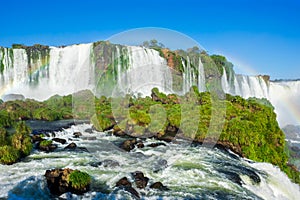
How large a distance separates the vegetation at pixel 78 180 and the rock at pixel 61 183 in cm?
2

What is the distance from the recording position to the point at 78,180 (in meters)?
7.92

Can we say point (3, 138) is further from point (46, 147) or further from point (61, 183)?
point (61, 183)

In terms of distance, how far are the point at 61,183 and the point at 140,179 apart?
80.6 inches

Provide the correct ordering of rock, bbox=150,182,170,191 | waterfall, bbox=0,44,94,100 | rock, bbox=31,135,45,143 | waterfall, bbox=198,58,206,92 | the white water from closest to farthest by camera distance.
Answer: rock, bbox=150,182,170,191 < rock, bbox=31,135,45,143 < waterfall, bbox=198,58,206,92 < waterfall, bbox=0,44,94,100 < the white water

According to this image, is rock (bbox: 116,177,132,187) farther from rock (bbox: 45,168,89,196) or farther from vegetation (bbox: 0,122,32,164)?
vegetation (bbox: 0,122,32,164)

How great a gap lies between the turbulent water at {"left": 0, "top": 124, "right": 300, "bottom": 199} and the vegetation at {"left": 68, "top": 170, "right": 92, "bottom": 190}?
246mm

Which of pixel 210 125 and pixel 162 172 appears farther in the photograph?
pixel 210 125

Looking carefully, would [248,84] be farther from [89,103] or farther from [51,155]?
[51,155]

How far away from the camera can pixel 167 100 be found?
795 inches

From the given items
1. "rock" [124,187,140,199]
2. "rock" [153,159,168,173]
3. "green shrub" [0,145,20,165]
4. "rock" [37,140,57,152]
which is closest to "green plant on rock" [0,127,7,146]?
"green shrub" [0,145,20,165]

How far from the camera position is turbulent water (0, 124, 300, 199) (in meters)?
7.92

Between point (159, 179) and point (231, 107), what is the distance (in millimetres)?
9176

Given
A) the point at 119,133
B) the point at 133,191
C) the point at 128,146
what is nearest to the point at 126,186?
the point at 133,191

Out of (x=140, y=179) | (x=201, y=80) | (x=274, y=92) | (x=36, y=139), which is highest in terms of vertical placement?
(x=201, y=80)
